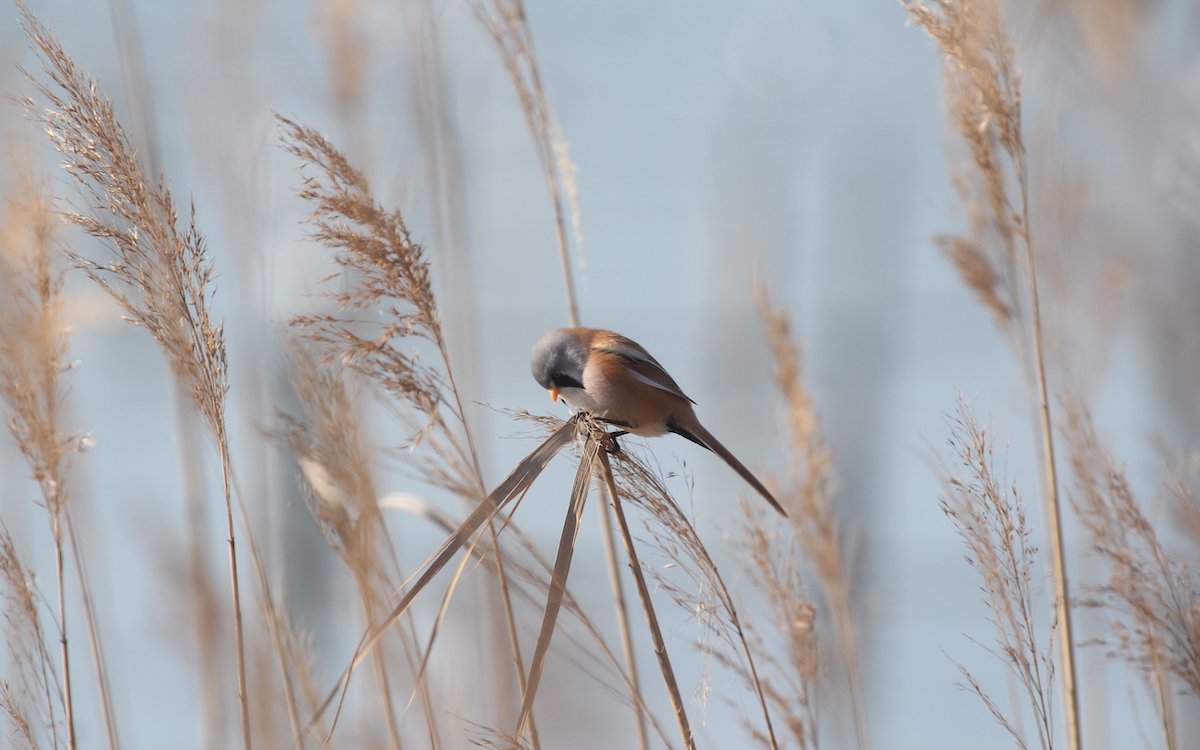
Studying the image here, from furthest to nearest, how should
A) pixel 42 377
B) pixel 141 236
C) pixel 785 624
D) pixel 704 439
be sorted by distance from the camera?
pixel 704 439
pixel 785 624
pixel 42 377
pixel 141 236

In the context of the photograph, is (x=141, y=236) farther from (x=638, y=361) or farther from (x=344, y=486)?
(x=638, y=361)

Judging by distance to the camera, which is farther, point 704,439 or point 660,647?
→ point 704,439

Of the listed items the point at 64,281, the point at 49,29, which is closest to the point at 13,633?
the point at 64,281

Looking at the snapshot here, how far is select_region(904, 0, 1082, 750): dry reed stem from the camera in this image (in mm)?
1903

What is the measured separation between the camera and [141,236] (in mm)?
1777

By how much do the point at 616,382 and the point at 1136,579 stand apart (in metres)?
1.19

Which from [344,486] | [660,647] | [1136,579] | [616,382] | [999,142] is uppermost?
[999,142]

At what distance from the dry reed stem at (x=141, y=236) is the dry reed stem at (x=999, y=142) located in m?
1.45

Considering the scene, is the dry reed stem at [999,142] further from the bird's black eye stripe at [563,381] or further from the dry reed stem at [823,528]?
the bird's black eye stripe at [563,381]

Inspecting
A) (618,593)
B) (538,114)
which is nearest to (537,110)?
(538,114)

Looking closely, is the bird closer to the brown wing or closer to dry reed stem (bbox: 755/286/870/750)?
the brown wing

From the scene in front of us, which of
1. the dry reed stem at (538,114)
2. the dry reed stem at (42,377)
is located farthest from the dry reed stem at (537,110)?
the dry reed stem at (42,377)

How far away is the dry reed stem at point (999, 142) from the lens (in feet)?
6.24

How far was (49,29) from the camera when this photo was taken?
1.77m
